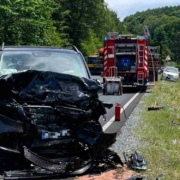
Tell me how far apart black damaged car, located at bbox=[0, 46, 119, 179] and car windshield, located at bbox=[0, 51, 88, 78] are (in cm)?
102

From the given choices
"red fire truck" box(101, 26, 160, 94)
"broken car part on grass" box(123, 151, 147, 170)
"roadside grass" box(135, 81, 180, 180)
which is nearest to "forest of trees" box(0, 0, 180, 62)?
"red fire truck" box(101, 26, 160, 94)

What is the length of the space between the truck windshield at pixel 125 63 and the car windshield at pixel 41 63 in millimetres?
17822

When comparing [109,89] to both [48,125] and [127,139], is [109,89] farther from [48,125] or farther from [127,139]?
[48,125]

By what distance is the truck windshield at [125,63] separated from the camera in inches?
1042

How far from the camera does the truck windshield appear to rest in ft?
86.8

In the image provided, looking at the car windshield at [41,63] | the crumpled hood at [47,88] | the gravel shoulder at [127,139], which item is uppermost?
the car windshield at [41,63]

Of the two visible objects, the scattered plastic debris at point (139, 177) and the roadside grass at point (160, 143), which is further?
the roadside grass at point (160, 143)

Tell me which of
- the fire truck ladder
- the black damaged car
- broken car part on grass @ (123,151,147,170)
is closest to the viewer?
the black damaged car

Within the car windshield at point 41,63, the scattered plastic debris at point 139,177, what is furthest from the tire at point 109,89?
the scattered plastic debris at point 139,177

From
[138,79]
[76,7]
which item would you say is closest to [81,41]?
[76,7]

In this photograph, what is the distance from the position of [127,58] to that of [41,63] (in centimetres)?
1829

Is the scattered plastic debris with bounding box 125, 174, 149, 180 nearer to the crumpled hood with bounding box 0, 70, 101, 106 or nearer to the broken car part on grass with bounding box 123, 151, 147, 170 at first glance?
the broken car part on grass with bounding box 123, 151, 147, 170

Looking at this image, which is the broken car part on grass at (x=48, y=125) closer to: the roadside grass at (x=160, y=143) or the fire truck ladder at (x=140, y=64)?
the roadside grass at (x=160, y=143)

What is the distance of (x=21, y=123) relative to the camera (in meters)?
6.86
